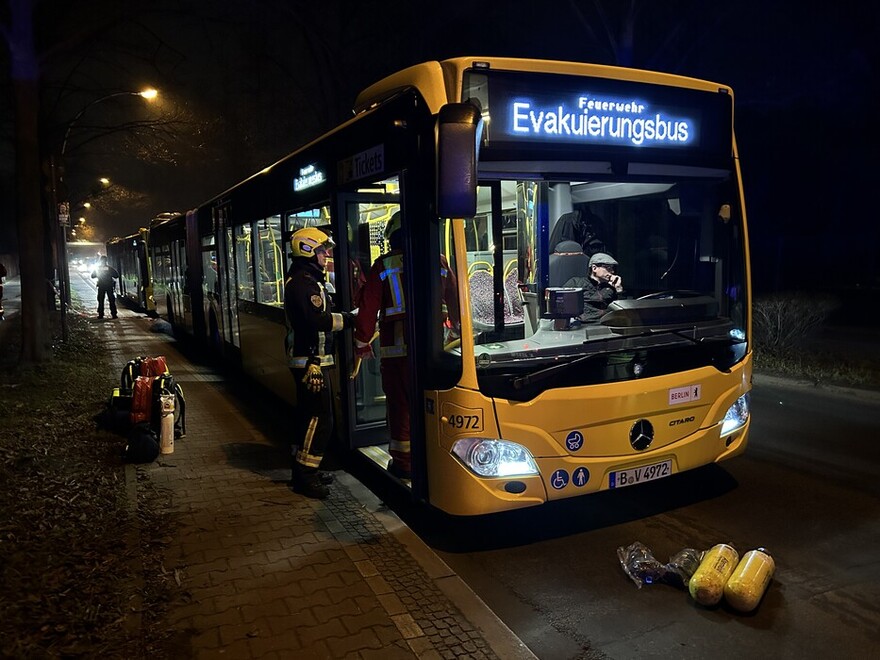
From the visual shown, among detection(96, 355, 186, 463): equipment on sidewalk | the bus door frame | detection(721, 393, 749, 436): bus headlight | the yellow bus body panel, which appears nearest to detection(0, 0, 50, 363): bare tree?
detection(96, 355, 186, 463): equipment on sidewalk

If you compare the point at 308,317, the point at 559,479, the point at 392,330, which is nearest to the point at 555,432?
the point at 559,479

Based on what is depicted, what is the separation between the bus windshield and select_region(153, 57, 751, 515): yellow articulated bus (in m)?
0.01

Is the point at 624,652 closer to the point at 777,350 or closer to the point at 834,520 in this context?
the point at 834,520

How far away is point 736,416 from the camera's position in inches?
211

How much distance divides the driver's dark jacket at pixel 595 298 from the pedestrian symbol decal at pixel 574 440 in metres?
0.83

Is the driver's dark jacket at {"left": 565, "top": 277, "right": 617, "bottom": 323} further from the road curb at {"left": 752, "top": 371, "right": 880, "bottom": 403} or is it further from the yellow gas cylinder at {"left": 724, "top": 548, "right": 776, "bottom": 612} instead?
the road curb at {"left": 752, "top": 371, "right": 880, "bottom": 403}

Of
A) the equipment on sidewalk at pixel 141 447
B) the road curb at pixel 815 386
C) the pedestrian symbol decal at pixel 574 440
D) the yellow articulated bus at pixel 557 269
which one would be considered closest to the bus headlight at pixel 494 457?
the yellow articulated bus at pixel 557 269

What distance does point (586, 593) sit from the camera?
4301 millimetres

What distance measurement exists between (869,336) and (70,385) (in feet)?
52.2

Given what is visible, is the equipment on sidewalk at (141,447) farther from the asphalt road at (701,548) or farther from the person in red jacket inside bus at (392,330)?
the asphalt road at (701,548)

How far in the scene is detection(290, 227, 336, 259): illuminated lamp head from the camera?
18.9 feet

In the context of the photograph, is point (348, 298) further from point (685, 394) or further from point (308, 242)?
point (685, 394)

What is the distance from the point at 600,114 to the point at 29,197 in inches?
445

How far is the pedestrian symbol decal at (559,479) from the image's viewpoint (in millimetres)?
4539
